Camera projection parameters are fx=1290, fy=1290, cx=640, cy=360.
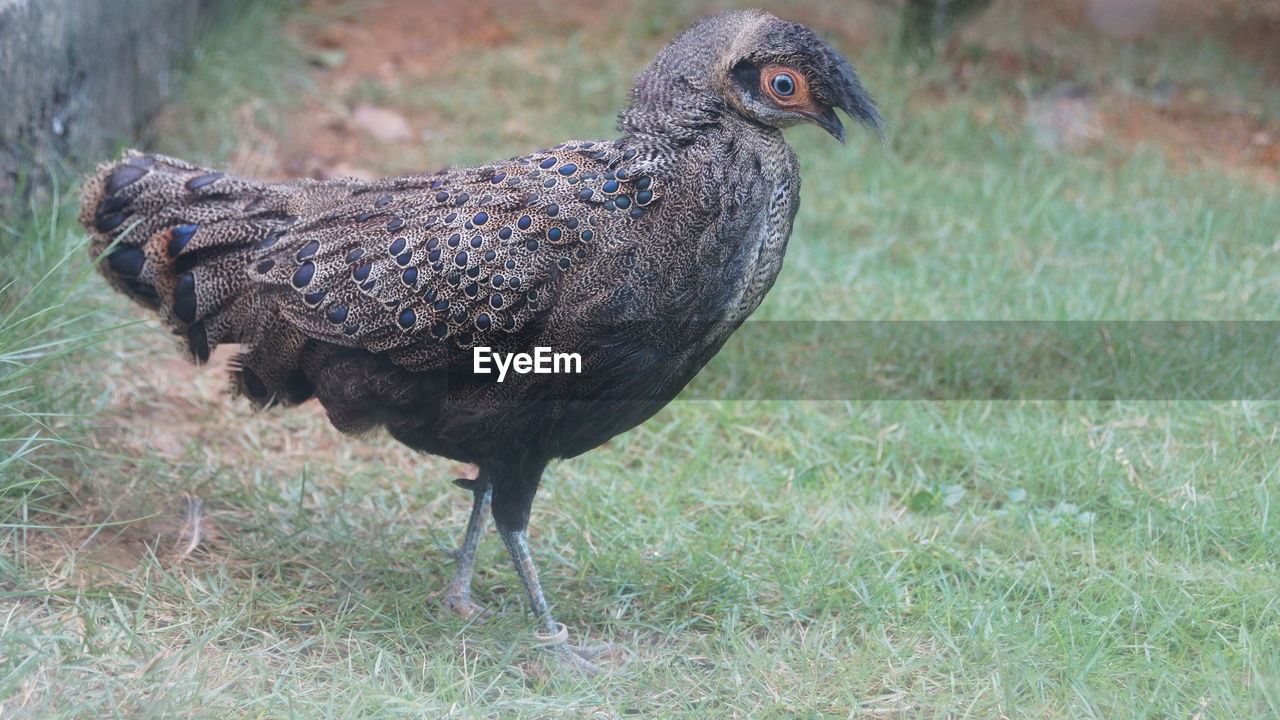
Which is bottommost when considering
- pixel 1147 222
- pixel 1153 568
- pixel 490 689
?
pixel 490 689

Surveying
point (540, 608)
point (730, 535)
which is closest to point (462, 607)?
point (540, 608)

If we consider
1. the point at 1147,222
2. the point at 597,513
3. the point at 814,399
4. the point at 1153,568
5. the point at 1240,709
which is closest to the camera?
the point at 1240,709

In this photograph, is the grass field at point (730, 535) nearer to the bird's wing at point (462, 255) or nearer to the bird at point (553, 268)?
the bird at point (553, 268)

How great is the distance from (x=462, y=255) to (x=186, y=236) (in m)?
0.84

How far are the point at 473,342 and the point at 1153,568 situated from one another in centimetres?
199

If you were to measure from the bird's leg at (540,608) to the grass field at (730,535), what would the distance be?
0.07 meters

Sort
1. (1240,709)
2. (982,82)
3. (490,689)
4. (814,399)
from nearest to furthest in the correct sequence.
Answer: (1240,709), (490,689), (814,399), (982,82)

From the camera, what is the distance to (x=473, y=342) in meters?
3.02

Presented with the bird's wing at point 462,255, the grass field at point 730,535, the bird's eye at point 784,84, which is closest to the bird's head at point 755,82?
the bird's eye at point 784,84

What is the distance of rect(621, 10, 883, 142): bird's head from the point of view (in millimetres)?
3029

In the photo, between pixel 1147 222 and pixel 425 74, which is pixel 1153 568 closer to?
pixel 1147 222

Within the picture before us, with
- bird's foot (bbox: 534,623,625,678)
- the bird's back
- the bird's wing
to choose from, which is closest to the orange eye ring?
the bird's back

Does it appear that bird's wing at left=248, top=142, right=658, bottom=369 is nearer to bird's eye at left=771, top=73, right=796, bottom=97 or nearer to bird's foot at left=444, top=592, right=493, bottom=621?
bird's eye at left=771, top=73, right=796, bottom=97

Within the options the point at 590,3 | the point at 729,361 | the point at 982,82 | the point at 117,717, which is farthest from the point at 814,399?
the point at 590,3
